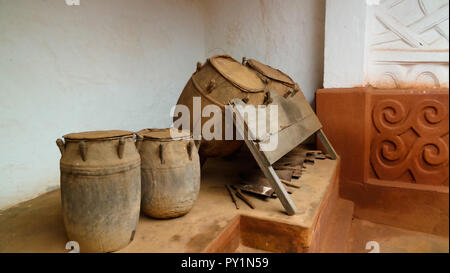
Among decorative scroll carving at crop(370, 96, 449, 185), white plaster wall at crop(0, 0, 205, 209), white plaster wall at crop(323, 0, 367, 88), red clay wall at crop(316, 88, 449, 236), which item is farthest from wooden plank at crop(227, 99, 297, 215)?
white plaster wall at crop(0, 0, 205, 209)

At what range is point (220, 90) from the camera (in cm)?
257

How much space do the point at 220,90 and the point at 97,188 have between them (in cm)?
138

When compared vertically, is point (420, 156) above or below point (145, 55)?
below

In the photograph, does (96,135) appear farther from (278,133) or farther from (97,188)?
(278,133)

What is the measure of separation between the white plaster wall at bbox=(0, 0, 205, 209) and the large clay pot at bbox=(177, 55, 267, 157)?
1.18m

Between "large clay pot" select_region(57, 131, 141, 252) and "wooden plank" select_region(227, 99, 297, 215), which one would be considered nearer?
"large clay pot" select_region(57, 131, 141, 252)

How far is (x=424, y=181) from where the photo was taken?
0.91 meters

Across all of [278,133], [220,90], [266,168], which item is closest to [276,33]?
[220,90]

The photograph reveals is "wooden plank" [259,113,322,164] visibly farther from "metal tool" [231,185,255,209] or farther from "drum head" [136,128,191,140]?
"drum head" [136,128,191,140]

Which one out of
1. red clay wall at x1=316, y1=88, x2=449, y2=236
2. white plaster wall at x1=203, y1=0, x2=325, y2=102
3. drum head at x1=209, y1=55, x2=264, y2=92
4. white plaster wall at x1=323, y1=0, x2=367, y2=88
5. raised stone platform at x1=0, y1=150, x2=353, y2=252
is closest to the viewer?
red clay wall at x1=316, y1=88, x2=449, y2=236

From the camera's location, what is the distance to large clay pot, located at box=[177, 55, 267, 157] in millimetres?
2549
